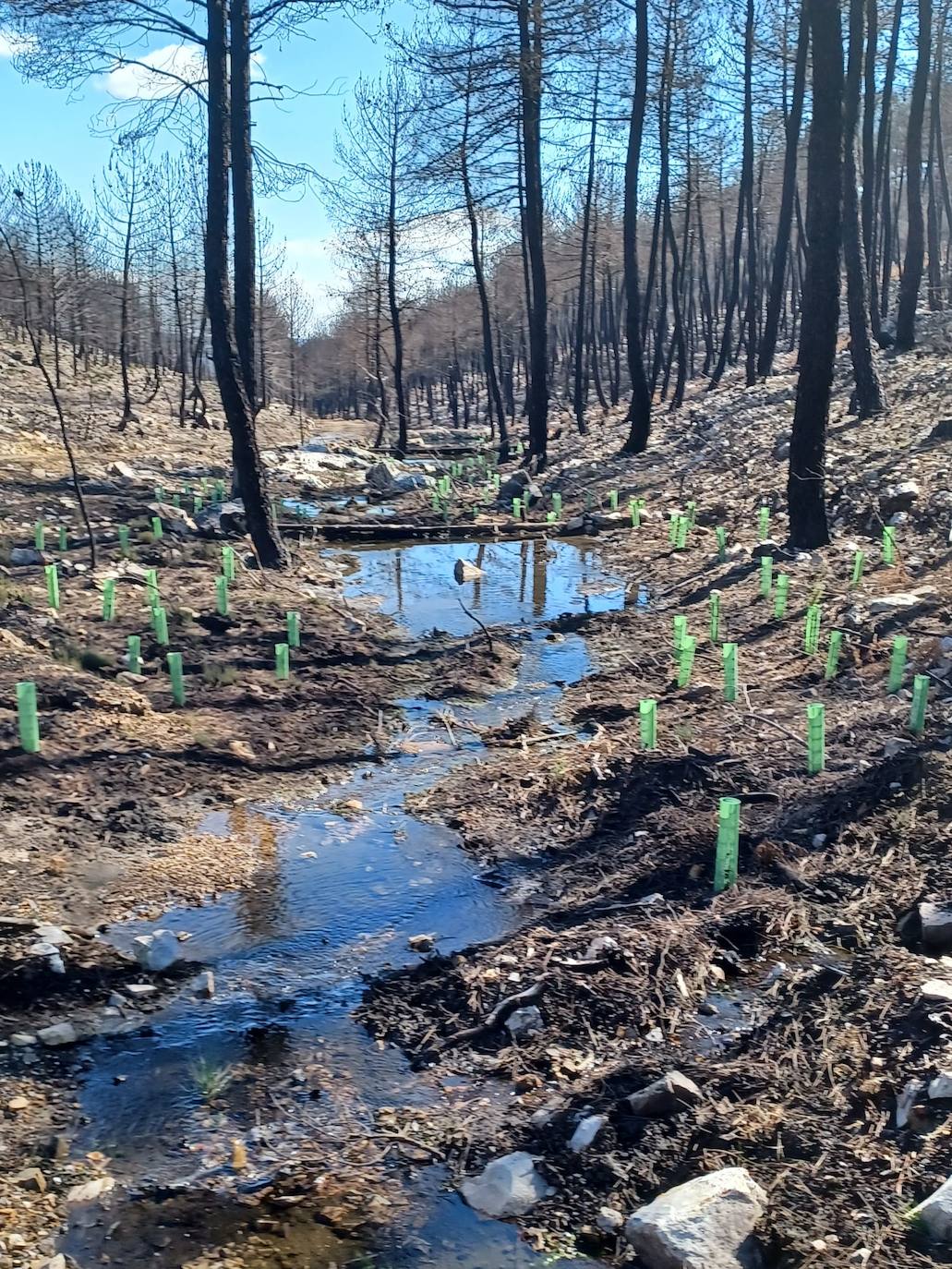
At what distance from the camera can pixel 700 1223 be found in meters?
2.91

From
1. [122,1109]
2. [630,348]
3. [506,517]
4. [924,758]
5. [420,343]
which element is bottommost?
[122,1109]

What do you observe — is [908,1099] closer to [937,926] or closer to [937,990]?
[937,990]

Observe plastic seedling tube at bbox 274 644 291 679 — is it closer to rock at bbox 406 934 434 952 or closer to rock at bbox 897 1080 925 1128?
rock at bbox 406 934 434 952

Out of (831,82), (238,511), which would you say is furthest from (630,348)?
(831,82)

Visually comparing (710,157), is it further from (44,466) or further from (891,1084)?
(891,1084)

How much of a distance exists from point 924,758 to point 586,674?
3856 millimetres

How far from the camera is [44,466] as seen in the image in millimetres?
20859

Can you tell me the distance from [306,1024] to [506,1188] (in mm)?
1232

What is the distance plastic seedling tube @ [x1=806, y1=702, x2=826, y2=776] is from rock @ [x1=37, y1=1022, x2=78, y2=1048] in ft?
12.5

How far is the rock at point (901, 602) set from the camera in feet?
26.5

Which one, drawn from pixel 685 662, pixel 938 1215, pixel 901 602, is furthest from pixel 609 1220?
pixel 901 602

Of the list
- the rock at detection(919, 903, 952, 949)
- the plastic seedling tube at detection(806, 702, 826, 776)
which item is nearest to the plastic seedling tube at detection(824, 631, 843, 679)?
the plastic seedling tube at detection(806, 702, 826, 776)

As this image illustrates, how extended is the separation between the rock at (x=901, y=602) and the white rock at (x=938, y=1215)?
5.76 meters

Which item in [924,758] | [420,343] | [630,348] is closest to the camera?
[924,758]
